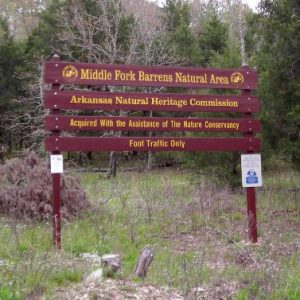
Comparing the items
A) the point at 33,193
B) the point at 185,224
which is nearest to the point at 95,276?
the point at 185,224

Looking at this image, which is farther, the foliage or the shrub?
the foliage

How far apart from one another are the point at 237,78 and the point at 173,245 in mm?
3224

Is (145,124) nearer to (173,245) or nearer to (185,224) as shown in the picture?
(173,245)

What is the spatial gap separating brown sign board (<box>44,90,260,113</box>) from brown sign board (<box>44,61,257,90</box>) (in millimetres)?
190

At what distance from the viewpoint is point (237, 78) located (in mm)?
9398

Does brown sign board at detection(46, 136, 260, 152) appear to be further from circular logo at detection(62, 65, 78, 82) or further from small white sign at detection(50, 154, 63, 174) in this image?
circular logo at detection(62, 65, 78, 82)

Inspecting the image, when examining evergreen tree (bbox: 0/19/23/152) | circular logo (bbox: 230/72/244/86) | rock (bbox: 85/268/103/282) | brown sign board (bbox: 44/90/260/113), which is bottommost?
rock (bbox: 85/268/103/282)

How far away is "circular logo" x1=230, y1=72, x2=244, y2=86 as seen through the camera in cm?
938

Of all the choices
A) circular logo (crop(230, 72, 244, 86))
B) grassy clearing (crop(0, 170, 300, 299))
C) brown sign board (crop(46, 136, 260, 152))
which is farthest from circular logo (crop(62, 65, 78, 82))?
circular logo (crop(230, 72, 244, 86))

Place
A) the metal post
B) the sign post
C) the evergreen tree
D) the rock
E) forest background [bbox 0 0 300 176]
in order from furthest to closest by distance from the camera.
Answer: the evergreen tree < forest background [bbox 0 0 300 176] < the metal post < the sign post < the rock

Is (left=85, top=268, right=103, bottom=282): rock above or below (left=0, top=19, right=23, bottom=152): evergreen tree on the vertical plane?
below

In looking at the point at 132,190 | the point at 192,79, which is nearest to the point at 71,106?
the point at 192,79

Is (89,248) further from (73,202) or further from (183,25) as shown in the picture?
(183,25)

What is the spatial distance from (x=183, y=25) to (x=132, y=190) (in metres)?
22.0
